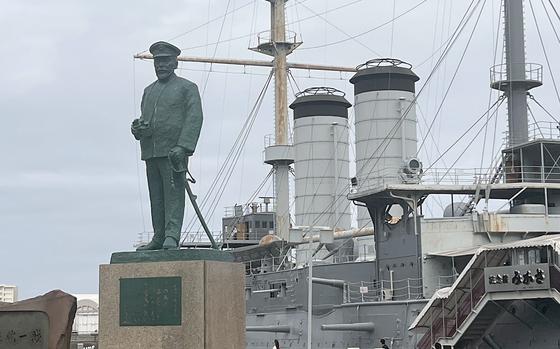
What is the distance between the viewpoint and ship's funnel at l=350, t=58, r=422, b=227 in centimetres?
4331

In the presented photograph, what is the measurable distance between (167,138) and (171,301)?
2380 mm

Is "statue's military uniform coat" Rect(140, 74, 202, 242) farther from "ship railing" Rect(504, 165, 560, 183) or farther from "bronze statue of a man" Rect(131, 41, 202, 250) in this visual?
A: "ship railing" Rect(504, 165, 560, 183)

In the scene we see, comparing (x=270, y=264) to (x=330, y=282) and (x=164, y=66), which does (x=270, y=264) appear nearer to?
(x=330, y=282)

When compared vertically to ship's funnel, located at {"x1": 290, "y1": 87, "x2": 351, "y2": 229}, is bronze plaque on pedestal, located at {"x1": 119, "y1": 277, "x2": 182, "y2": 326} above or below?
below

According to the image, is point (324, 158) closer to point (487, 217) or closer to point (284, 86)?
point (284, 86)

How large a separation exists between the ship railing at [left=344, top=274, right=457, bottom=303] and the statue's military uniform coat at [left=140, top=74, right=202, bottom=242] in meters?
17.9

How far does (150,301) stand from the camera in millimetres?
12273

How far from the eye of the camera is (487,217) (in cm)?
3106

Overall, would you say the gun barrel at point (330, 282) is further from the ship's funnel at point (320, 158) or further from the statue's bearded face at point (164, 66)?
the statue's bearded face at point (164, 66)

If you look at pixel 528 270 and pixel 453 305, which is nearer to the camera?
pixel 528 270

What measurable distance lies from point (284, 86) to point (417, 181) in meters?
17.2

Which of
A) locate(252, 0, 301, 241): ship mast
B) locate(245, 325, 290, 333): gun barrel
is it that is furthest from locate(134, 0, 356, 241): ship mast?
locate(245, 325, 290, 333): gun barrel

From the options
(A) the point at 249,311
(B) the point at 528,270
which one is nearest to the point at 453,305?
(B) the point at 528,270

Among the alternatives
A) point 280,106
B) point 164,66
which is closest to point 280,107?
point 280,106
